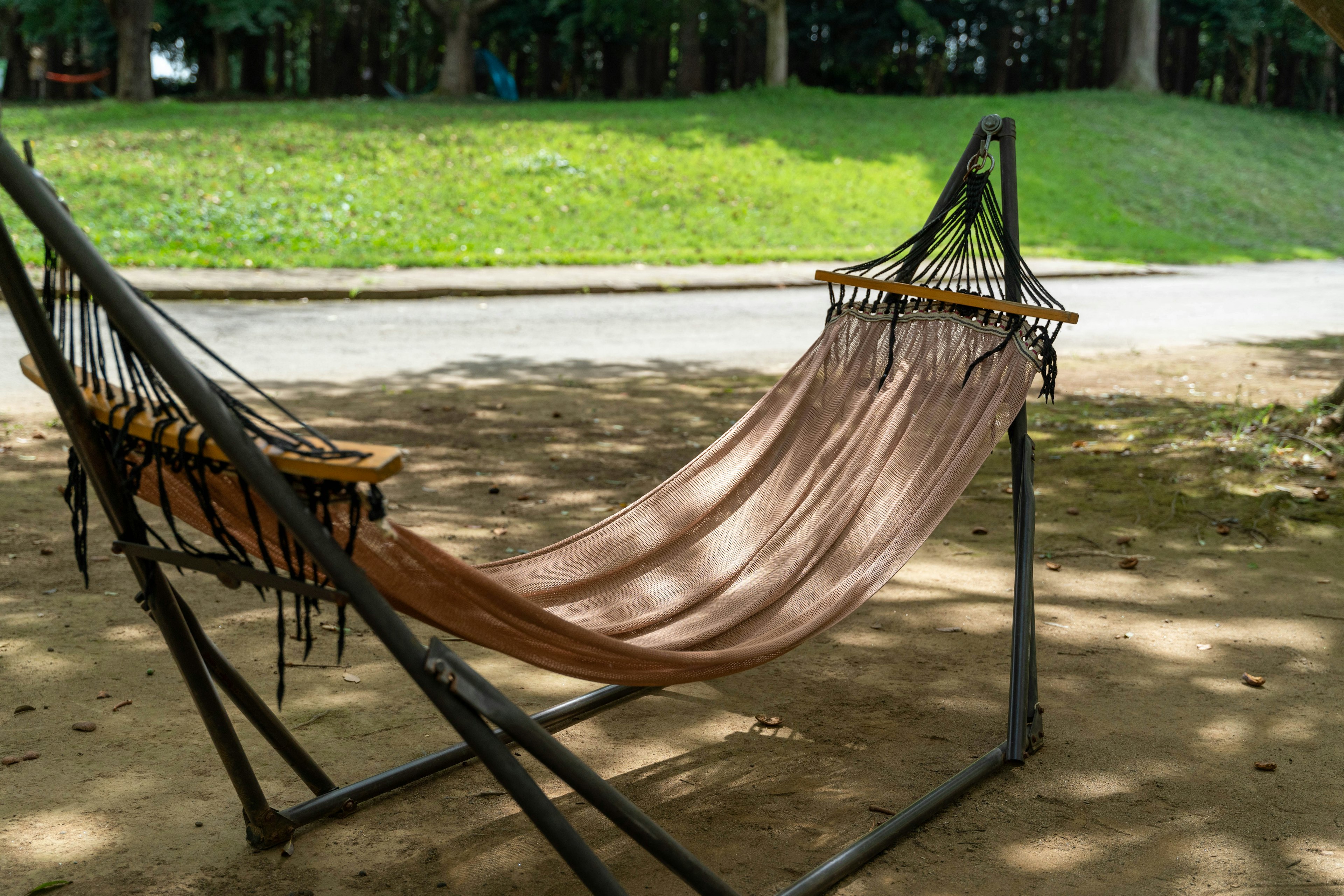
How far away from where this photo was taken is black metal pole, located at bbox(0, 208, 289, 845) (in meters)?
1.72

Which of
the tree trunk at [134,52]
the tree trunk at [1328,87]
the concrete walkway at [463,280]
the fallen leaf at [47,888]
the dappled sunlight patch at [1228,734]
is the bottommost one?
the fallen leaf at [47,888]

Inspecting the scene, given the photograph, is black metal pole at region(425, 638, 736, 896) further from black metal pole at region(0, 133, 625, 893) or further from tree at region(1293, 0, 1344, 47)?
tree at region(1293, 0, 1344, 47)

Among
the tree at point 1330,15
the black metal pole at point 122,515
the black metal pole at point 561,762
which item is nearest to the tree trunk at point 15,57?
the tree at point 1330,15

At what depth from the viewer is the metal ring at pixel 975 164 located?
3.08m

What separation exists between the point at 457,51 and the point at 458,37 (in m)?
0.27

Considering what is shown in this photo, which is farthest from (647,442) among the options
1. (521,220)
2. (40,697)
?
(521,220)

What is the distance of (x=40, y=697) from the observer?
2975 millimetres

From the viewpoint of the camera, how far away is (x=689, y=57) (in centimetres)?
2541

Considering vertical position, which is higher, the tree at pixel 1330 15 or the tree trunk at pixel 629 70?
the tree trunk at pixel 629 70

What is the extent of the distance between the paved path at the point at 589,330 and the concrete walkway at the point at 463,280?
0.59 feet

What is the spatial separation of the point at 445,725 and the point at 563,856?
1.23 meters

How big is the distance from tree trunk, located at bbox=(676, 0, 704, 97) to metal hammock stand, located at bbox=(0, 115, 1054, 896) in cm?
2392

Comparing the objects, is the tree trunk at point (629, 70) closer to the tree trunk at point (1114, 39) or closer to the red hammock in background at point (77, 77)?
the tree trunk at point (1114, 39)

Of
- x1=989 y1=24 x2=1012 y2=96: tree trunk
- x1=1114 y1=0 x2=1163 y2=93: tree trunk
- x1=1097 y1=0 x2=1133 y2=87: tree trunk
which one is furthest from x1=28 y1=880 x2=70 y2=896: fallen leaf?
x1=989 y1=24 x2=1012 y2=96: tree trunk
